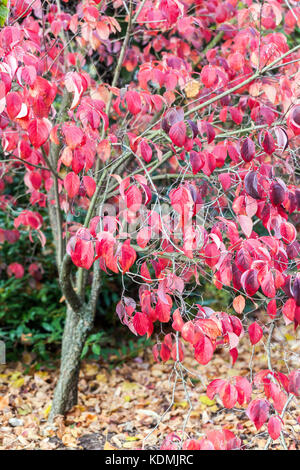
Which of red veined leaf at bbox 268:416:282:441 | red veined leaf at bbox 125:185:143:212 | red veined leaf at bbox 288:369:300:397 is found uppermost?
red veined leaf at bbox 125:185:143:212

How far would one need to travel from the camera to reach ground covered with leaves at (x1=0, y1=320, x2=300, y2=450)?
253 cm

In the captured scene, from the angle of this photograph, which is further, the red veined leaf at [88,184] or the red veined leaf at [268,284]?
the red veined leaf at [88,184]

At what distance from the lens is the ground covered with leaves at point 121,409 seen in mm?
2525

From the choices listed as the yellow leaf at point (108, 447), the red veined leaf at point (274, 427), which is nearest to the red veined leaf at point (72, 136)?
the red veined leaf at point (274, 427)

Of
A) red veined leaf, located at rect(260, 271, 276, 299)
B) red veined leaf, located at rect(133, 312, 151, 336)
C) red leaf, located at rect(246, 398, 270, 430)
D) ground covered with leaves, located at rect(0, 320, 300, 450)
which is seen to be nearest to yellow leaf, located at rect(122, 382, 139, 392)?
ground covered with leaves, located at rect(0, 320, 300, 450)

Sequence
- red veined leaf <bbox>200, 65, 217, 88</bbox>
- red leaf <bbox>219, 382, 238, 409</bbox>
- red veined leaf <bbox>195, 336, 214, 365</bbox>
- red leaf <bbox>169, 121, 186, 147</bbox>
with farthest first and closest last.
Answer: red veined leaf <bbox>200, 65, 217, 88</bbox>, red leaf <bbox>169, 121, 186, 147</bbox>, red leaf <bbox>219, 382, 238, 409</bbox>, red veined leaf <bbox>195, 336, 214, 365</bbox>

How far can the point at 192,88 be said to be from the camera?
2.33m

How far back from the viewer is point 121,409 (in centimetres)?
294

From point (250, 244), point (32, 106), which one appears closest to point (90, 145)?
point (32, 106)

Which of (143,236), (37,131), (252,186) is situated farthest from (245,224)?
(37,131)

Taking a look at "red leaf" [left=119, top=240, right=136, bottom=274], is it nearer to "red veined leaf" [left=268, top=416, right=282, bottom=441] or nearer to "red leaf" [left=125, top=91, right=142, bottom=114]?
"red leaf" [left=125, top=91, right=142, bottom=114]

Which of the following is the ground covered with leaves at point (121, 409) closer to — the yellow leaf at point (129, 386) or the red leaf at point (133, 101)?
the yellow leaf at point (129, 386)
